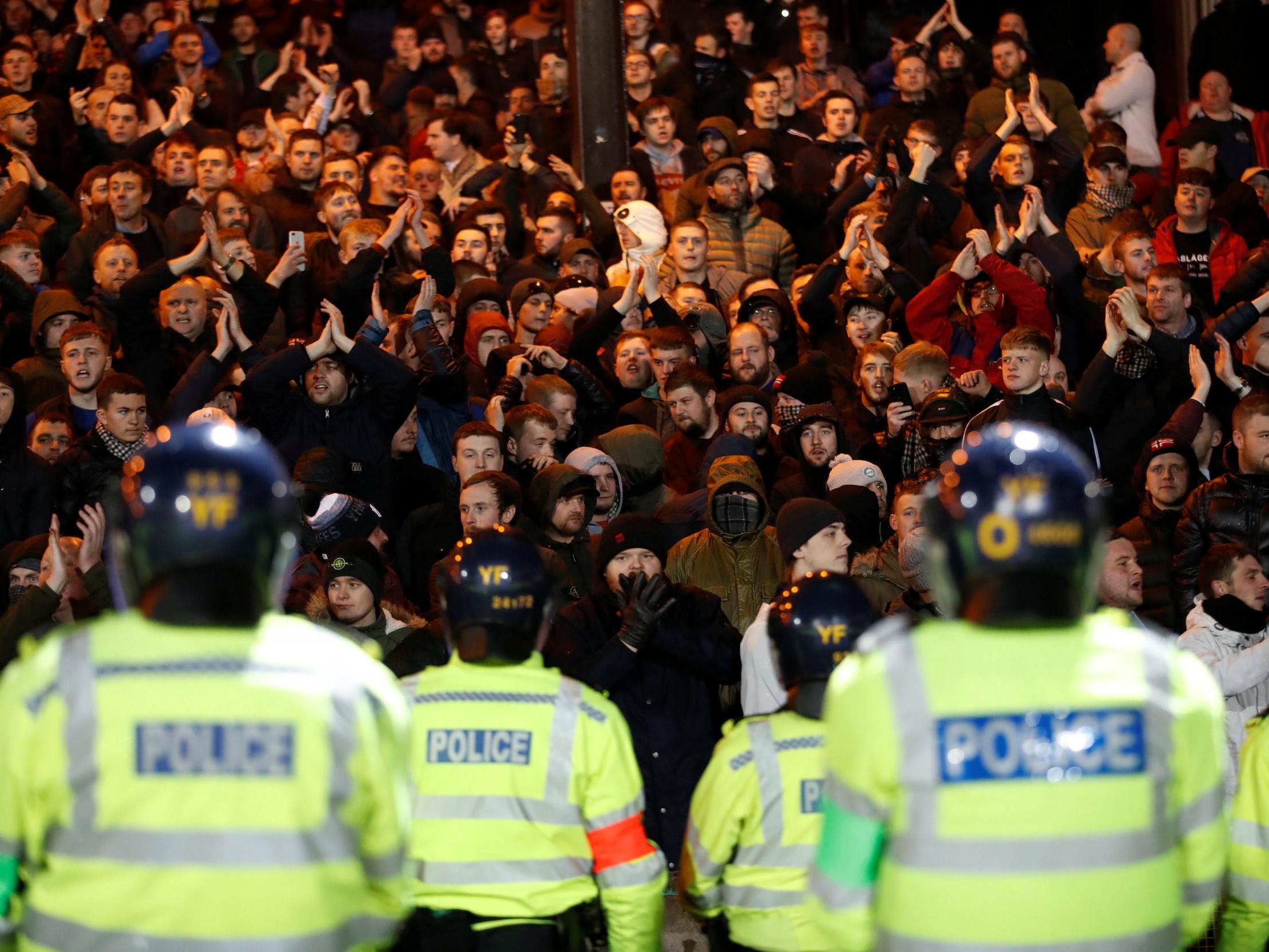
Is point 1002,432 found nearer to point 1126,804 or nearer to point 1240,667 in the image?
point 1126,804

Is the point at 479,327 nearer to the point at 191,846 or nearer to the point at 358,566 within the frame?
the point at 358,566

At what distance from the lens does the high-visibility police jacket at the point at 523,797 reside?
4.50 m

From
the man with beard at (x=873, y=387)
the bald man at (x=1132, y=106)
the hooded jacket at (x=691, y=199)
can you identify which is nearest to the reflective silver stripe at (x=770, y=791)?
the man with beard at (x=873, y=387)

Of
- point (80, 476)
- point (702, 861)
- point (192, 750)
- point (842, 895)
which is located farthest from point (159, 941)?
point (80, 476)

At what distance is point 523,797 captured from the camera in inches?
178

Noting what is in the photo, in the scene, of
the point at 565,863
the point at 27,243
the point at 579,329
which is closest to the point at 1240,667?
the point at 565,863

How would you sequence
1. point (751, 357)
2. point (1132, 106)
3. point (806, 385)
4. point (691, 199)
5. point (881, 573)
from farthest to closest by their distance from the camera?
1. point (1132, 106)
2. point (691, 199)
3. point (751, 357)
4. point (806, 385)
5. point (881, 573)

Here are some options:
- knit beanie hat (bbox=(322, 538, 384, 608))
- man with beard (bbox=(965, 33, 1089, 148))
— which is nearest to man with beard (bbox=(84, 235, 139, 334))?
knit beanie hat (bbox=(322, 538, 384, 608))

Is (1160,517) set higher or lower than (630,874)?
higher

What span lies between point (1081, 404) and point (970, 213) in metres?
3.04

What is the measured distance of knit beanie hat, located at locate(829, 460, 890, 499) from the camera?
8680 mm

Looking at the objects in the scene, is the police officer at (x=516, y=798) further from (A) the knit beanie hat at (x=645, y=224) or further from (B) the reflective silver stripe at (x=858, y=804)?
(A) the knit beanie hat at (x=645, y=224)

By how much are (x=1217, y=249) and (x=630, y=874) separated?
26.0 ft

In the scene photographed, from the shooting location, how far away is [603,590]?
7285mm
